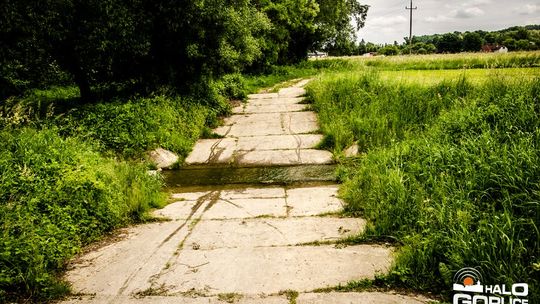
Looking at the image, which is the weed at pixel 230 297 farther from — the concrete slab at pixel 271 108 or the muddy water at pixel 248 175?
the concrete slab at pixel 271 108

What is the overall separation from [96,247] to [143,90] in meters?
6.34

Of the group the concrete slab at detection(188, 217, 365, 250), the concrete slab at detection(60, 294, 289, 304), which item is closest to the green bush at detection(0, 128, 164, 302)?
the concrete slab at detection(60, 294, 289, 304)

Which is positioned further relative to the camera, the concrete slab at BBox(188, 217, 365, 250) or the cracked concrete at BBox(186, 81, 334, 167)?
the cracked concrete at BBox(186, 81, 334, 167)

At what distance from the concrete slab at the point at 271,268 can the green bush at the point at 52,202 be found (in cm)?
112

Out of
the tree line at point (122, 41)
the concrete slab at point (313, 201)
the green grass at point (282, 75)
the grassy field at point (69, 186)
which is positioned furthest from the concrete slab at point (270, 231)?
the green grass at point (282, 75)

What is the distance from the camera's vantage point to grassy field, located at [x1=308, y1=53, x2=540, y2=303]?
2914 mm

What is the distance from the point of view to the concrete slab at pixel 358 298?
9.11ft

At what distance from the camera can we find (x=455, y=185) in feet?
13.0

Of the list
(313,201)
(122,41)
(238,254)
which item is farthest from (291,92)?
(238,254)

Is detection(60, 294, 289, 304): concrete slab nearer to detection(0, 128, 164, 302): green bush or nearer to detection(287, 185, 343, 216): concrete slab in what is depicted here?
detection(0, 128, 164, 302): green bush

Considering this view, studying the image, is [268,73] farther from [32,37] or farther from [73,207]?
[73,207]

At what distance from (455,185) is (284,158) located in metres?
3.78

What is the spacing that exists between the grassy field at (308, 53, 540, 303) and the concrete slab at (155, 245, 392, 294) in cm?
29

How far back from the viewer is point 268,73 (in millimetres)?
21000
